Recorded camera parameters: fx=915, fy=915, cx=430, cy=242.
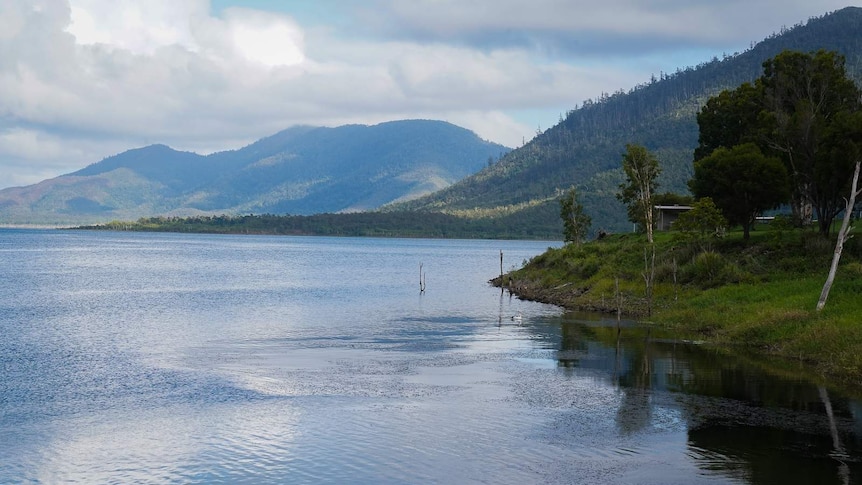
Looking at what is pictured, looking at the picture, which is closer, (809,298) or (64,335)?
(809,298)

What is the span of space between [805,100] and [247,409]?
171 ft

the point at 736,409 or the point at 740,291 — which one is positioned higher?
the point at 740,291

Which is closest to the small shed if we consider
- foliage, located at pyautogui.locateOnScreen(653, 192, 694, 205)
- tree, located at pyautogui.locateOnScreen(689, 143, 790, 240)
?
foliage, located at pyautogui.locateOnScreen(653, 192, 694, 205)

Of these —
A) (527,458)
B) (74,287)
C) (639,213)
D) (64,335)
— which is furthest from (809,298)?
(74,287)

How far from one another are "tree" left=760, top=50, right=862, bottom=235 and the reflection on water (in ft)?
64.3

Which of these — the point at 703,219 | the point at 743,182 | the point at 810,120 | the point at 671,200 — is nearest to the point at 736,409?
the point at 810,120

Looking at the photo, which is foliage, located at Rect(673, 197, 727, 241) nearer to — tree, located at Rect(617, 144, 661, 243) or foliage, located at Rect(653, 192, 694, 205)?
tree, located at Rect(617, 144, 661, 243)

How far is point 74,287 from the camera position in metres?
97.2

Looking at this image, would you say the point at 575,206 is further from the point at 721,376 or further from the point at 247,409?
the point at 247,409

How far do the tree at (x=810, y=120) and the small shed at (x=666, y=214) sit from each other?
34.3 metres

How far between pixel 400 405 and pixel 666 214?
93527mm

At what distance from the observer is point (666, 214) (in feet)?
Answer: 401

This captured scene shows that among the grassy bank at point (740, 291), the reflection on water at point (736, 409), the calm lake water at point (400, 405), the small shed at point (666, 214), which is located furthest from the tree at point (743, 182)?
the small shed at point (666, 214)

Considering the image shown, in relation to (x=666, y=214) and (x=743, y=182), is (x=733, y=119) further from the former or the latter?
(x=666, y=214)
